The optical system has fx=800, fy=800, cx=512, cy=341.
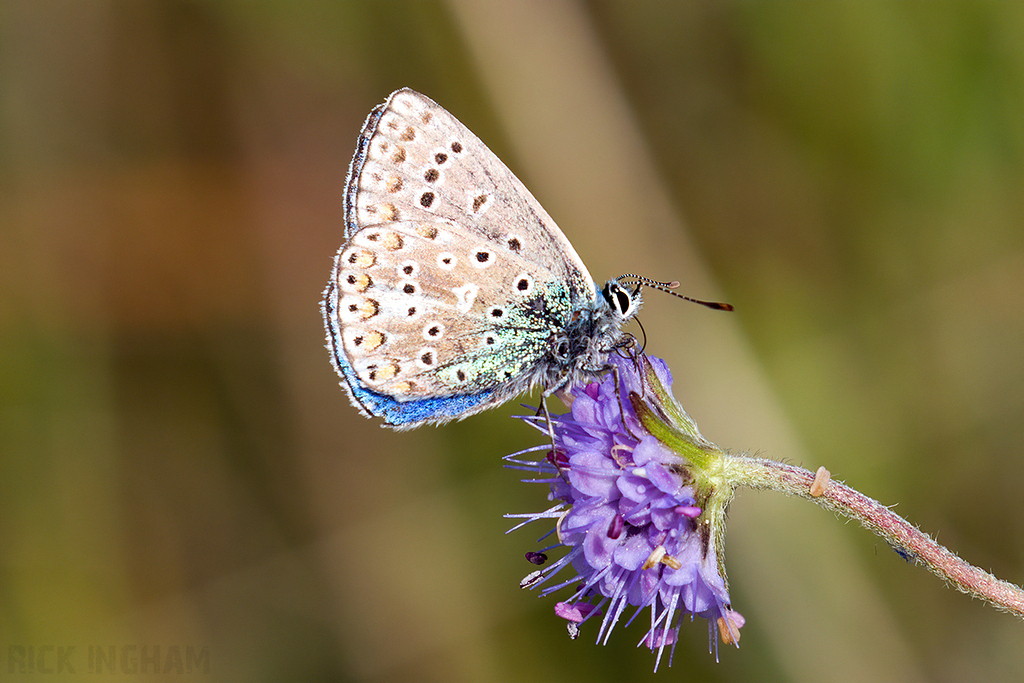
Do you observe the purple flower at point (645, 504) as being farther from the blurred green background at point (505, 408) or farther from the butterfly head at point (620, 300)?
the blurred green background at point (505, 408)

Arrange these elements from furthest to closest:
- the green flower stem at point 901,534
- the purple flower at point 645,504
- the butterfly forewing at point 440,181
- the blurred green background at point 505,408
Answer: the blurred green background at point 505,408, the butterfly forewing at point 440,181, the purple flower at point 645,504, the green flower stem at point 901,534

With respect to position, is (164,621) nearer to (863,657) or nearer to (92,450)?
(92,450)

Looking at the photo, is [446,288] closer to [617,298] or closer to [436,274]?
[436,274]

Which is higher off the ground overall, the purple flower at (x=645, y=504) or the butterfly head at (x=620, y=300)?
the butterfly head at (x=620, y=300)

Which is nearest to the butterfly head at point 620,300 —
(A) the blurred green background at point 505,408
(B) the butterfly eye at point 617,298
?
(B) the butterfly eye at point 617,298

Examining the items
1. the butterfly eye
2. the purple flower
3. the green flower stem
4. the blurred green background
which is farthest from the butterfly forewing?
the blurred green background

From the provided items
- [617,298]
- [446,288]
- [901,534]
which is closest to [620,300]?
[617,298]

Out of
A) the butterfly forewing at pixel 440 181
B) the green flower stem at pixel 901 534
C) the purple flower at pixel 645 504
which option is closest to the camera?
the green flower stem at pixel 901 534
